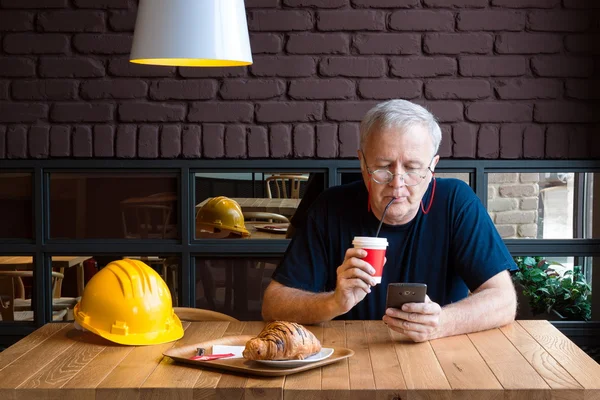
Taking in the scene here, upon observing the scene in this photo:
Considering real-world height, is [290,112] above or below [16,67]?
below

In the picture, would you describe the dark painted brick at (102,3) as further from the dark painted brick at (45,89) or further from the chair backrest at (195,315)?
the chair backrest at (195,315)

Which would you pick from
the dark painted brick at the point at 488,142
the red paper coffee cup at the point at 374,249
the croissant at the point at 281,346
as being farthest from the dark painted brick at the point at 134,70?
the croissant at the point at 281,346

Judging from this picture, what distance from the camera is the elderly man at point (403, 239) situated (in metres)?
2.54

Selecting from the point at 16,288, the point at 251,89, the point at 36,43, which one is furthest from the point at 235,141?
the point at 16,288

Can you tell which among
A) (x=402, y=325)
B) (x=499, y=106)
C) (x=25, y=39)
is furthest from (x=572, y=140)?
(x=25, y=39)

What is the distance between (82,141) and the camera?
11.3 feet

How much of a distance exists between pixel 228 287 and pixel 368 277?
1448 millimetres

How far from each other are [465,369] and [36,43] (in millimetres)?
2260

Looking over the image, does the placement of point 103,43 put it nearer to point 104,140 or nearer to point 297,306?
point 104,140

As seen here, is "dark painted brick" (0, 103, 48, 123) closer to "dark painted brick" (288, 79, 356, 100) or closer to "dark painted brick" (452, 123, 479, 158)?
"dark painted brick" (288, 79, 356, 100)

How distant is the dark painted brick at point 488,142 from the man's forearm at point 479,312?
38.0 inches

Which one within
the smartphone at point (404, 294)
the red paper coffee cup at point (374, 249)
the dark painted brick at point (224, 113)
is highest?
the dark painted brick at point (224, 113)

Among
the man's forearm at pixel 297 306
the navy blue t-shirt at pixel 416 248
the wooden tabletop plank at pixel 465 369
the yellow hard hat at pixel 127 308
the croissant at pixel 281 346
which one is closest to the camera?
the wooden tabletop plank at pixel 465 369

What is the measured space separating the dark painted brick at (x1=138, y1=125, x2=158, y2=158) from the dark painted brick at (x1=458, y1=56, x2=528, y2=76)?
1.25m
